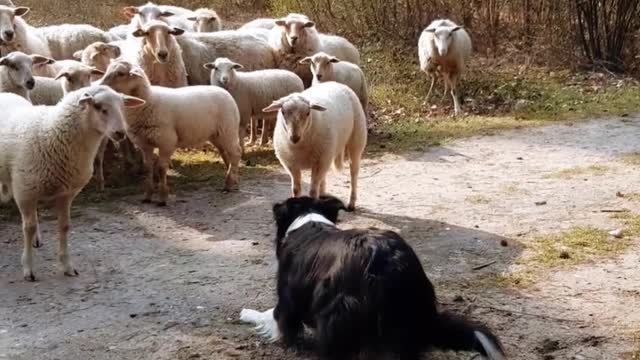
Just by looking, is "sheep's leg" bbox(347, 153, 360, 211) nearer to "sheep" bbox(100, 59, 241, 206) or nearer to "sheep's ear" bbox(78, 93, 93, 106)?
"sheep" bbox(100, 59, 241, 206)

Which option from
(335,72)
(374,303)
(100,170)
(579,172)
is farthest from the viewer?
(335,72)

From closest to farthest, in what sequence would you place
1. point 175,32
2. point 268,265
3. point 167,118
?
point 268,265 < point 167,118 < point 175,32

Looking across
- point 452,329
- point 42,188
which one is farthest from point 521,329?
point 42,188

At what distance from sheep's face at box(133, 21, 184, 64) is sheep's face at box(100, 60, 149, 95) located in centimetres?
156

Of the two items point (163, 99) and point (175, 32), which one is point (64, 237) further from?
point (175, 32)

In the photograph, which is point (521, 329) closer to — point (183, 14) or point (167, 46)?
point (167, 46)

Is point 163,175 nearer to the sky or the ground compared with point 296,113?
nearer to the ground

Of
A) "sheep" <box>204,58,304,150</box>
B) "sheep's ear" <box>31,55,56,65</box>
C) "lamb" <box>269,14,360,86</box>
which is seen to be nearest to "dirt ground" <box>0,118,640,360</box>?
"sheep" <box>204,58,304,150</box>

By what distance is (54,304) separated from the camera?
548 centimetres

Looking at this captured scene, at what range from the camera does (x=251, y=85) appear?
32.8 feet

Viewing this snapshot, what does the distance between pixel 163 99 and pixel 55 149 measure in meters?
2.43

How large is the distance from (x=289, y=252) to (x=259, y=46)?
7.60 meters

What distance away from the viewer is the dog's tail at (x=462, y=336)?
146 inches

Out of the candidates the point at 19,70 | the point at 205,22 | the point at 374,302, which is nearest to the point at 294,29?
the point at 205,22
